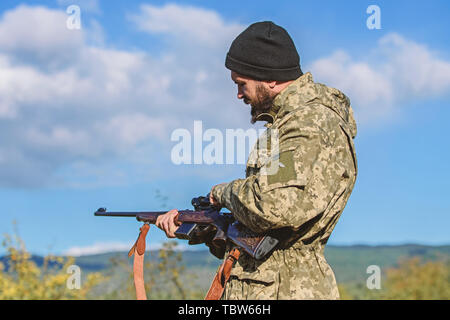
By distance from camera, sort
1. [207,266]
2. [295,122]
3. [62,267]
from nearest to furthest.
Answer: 1. [295,122]
2. [62,267]
3. [207,266]

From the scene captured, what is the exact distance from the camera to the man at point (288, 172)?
9.95 ft

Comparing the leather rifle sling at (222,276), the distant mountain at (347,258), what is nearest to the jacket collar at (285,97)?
the leather rifle sling at (222,276)

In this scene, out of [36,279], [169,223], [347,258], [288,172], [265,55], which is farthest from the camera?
[347,258]

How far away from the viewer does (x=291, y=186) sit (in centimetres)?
302

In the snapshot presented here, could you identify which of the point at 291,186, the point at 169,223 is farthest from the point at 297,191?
the point at 169,223

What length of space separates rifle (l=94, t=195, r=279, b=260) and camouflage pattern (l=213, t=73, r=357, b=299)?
105 millimetres

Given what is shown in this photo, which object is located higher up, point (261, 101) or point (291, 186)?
point (261, 101)

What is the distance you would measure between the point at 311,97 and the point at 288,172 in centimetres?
57

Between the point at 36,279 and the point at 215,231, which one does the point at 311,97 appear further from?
the point at 36,279

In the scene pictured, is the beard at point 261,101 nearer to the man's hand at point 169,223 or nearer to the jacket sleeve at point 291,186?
the jacket sleeve at point 291,186

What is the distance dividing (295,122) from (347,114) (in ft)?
1.77

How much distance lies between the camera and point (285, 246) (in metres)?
3.27
